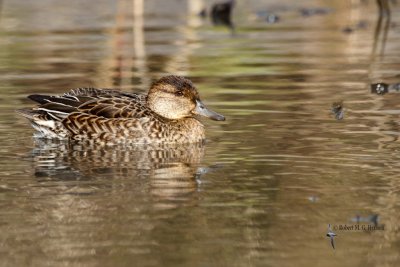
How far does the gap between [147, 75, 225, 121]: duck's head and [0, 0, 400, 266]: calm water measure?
0.38 meters

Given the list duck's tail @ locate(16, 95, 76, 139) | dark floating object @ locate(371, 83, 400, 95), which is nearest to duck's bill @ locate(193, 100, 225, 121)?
duck's tail @ locate(16, 95, 76, 139)

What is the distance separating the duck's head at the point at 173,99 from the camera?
1248cm

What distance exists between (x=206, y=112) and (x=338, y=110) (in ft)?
5.08

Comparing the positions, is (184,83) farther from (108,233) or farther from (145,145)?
(108,233)

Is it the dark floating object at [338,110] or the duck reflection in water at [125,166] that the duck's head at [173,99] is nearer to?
the duck reflection in water at [125,166]

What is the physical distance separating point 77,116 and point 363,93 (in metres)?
3.83

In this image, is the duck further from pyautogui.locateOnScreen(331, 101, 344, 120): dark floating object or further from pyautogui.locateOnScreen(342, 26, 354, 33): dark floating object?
pyautogui.locateOnScreen(342, 26, 354, 33): dark floating object

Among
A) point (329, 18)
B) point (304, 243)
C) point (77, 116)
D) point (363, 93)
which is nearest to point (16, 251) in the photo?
point (304, 243)

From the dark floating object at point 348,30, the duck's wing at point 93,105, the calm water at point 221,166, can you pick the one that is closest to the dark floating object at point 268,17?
the dark floating object at point 348,30


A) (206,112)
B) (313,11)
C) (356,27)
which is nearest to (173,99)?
(206,112)

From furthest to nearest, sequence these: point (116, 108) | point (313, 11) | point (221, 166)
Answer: point (313, 11)
point (116, 108)
point (221, 166)

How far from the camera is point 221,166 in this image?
416 inches

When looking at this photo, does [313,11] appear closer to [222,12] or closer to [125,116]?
[222,12]

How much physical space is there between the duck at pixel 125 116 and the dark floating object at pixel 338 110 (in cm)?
→ 133
